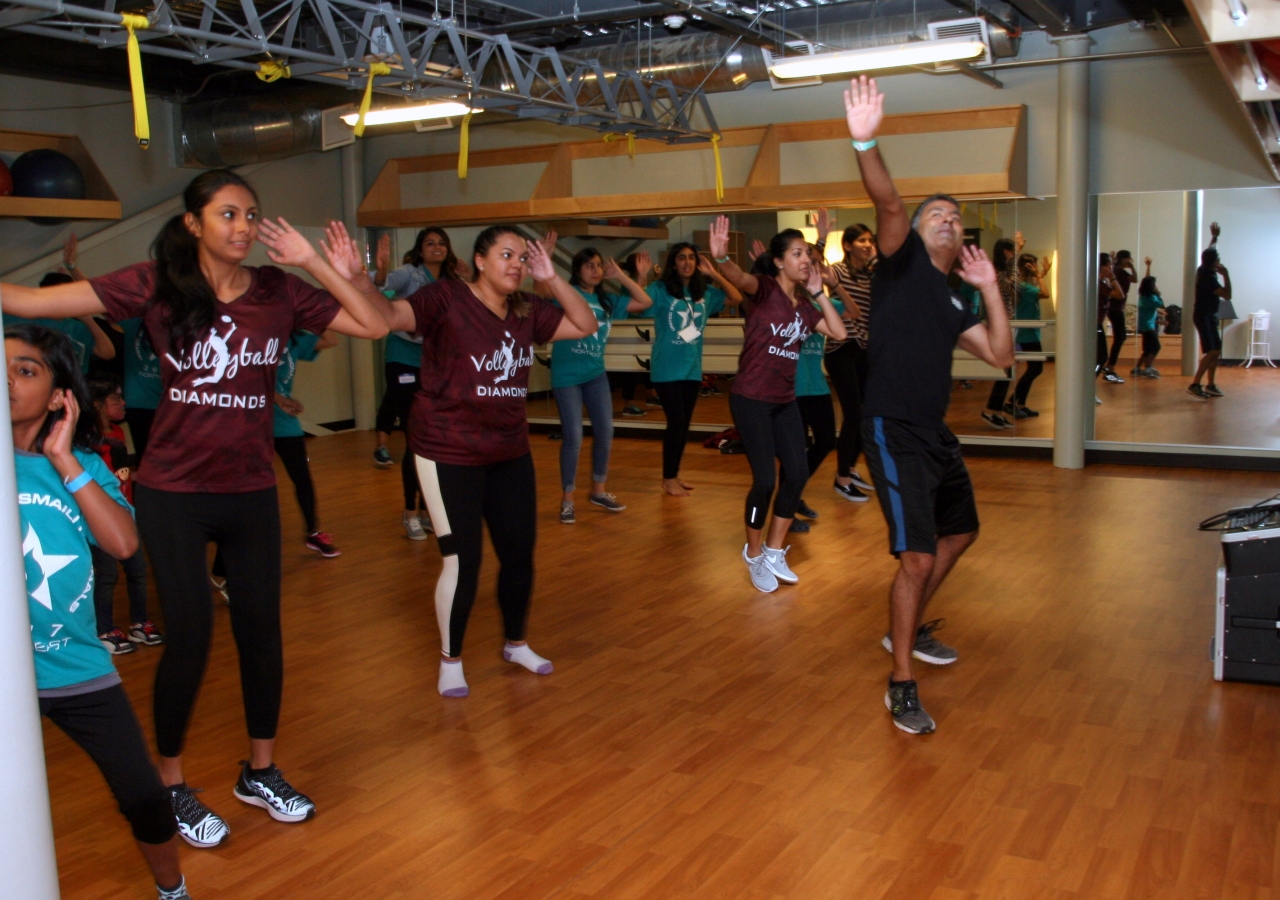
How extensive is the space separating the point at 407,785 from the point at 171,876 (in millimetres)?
954

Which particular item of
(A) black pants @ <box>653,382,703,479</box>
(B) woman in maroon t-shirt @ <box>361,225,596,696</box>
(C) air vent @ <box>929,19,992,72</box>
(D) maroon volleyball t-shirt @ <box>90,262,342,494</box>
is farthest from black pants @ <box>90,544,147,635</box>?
(C) air vent @ <box>929,19,992,72</box>

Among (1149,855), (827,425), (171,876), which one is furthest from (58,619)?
(827,425)

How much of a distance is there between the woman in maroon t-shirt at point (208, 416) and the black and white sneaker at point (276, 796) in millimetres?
166

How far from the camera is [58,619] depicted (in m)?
Answer: 2.16

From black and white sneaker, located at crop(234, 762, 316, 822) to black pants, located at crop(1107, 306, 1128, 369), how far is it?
7.85 m

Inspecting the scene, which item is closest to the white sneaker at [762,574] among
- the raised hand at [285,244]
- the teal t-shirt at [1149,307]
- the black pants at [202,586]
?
the black pants at [202,586]

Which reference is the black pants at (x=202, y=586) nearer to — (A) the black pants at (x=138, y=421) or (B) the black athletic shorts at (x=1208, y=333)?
(A) the black pants at (x=138, y=421)

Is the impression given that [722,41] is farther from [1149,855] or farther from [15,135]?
[1149,855]

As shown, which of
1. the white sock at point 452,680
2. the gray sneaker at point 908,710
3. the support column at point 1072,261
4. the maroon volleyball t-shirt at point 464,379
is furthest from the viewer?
the support column at point 1072,261

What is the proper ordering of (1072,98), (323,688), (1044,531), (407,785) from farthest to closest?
1. (1072,98)
2. (1044,531)
3. (323,688)
4. (407,785)

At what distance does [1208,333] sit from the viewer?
912 centimetres

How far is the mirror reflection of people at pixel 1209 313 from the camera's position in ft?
29.5

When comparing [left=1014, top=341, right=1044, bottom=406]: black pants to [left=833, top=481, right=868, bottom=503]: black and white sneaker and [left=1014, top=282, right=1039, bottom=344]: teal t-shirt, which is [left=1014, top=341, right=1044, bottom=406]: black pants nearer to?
[left=1014, top=282, right=1039, bottom=344]: teal t-shirt

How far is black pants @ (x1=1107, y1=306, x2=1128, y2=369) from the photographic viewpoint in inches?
362
